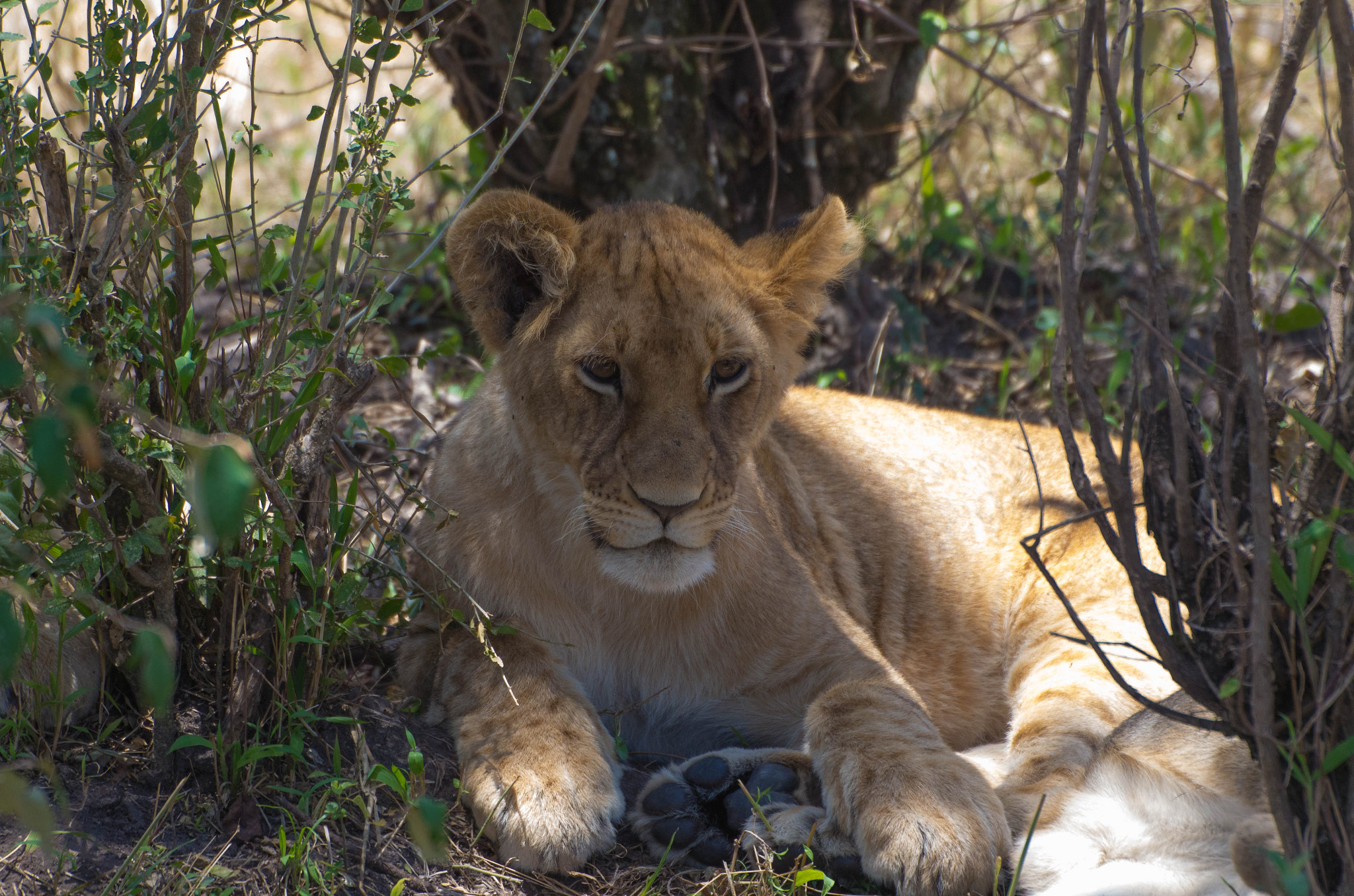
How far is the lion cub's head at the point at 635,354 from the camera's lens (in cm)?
256

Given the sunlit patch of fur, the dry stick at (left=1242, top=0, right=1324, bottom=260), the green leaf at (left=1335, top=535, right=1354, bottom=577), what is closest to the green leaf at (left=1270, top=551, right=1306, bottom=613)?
the green leaf at (left=1335, top=535, right=1354, bottom=577)

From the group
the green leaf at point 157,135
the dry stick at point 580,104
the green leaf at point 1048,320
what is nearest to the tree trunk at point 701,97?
the dry stick at point 580,104

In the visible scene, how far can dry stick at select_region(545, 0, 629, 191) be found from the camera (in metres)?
4.04

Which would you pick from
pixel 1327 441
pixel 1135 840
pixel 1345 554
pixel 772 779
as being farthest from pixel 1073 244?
pixel 772 779

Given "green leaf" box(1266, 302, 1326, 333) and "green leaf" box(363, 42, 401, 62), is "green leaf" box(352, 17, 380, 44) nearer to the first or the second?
"green leaf" box(363, 42, 401, 62)

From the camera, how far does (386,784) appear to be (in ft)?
7.83

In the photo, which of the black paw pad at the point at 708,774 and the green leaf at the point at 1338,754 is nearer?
the green leaf at the point at 1338,754

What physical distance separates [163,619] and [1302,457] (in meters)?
1.97

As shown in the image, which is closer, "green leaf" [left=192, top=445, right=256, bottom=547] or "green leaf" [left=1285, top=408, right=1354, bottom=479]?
"green leaf" [left=192, top=445, right=256, bottom=547]

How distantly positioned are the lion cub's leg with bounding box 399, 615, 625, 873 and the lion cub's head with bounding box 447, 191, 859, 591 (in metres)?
0.34

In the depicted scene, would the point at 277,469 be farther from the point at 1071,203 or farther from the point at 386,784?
the point at 1071,203

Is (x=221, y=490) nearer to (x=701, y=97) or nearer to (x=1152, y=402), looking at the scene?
(x=1152, y=402)

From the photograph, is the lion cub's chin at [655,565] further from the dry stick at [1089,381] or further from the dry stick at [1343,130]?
the dry stick at [1343,130]

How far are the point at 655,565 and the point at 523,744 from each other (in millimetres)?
463
